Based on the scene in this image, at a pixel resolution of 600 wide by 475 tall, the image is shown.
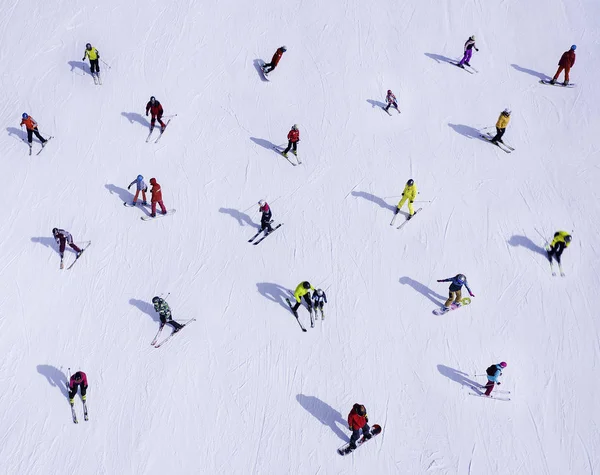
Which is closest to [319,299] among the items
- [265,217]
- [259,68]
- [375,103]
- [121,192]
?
[265,217]

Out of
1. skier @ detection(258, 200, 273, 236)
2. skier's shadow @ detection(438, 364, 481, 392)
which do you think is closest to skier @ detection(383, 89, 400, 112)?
skier @ detection(258, 200, 273, 236)

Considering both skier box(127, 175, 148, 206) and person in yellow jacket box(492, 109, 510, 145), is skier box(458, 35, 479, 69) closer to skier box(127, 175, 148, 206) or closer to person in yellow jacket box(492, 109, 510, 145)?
person in yellow jacket box(492, 109, 510, 145)

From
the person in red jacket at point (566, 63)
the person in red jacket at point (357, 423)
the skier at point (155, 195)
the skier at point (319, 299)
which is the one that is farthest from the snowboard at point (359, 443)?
the person in red jacket at point (566, 63)

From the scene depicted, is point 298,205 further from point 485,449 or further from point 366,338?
point 485,449

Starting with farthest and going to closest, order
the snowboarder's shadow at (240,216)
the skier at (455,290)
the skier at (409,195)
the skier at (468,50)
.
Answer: the skier at (468,50) < the snowboarder's shadow at (240,216) < the skier at (409,195) < the skier at (455,290)

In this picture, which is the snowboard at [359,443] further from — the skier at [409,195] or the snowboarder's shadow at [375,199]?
the snowboarder's shadow at [375,199]

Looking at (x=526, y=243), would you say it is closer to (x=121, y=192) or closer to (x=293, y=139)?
Answer: (x=293, y=139)
